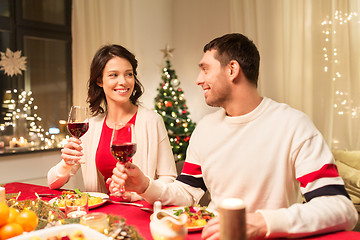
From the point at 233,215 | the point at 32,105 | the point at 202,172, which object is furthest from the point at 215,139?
the point at 32,105

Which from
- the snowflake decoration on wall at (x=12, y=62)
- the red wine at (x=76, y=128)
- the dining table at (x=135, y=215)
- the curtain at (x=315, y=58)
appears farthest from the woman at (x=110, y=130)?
the curtain at (x=315, y=58)

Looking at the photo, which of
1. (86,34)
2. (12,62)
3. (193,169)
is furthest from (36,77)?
(193,169)

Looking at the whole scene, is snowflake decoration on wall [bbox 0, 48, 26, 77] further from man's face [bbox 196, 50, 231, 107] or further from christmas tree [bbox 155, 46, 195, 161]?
man's face [bbox 196, 50, 231, 107]

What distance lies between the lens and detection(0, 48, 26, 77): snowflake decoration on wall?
4012 millimetres

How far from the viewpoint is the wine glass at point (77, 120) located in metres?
1.69

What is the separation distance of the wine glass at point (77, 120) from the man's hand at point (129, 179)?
0.41 metres

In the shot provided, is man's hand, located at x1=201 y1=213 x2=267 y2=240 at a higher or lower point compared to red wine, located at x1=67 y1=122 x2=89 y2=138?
lower

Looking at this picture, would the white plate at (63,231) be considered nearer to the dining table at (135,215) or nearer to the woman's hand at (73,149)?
the dining table at (135,215)

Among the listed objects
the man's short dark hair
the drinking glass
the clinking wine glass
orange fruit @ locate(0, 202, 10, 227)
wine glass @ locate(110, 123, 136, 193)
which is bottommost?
the drinking glass

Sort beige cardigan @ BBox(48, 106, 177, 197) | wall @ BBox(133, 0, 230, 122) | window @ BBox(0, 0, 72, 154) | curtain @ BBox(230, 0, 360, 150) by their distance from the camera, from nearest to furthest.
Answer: beige cardigan @ BBox(48, 106, 177, 197), curtain @ BBox(230, 0, 360, 150), window @ BBox(0, 0, 72, 154), wall @ BBox(133, 0, 230, 122)

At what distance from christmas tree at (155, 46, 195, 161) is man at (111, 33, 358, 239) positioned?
323cm

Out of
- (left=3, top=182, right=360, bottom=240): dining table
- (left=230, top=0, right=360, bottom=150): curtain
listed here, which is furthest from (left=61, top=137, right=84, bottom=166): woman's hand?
(left=230, top=0, right=360, bottom=150): curtain

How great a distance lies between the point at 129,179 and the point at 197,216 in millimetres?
357

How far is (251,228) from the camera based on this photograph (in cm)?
104
